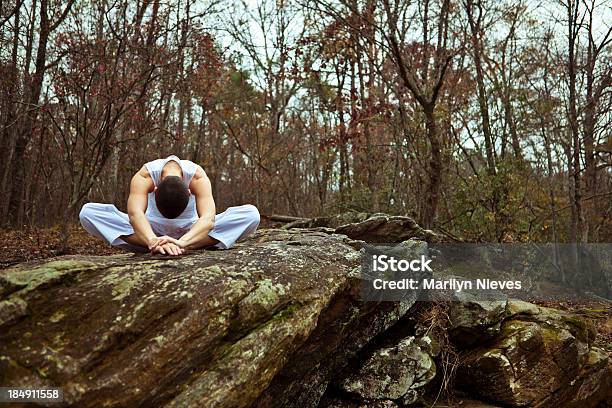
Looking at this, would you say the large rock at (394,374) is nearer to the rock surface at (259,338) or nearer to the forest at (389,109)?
the rock surface at (259,338)

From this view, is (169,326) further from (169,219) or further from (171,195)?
(169,219)

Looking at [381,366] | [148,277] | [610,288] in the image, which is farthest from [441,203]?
[148,277]

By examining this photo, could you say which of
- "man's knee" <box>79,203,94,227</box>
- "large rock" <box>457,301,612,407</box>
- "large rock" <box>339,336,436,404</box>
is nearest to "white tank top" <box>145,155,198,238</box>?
"man's knee" <box>79,203,94,227</box>

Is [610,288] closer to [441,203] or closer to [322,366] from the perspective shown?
[441,203]

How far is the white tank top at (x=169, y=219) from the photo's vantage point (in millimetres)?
3695

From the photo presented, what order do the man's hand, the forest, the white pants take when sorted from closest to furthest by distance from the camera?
the man's hand → the white pants → the forest

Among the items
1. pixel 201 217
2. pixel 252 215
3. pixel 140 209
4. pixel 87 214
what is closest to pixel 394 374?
pixel 252 215

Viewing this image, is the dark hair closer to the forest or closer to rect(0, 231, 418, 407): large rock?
rect(0, 231, 418, 407): large rock

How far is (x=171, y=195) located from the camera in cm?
349

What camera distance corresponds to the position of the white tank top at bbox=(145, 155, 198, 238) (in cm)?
370

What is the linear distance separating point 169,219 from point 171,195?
0.32 m

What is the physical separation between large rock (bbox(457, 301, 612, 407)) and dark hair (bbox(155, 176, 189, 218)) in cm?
308

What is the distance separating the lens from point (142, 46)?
778 cm

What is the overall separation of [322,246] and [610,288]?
7.42m
